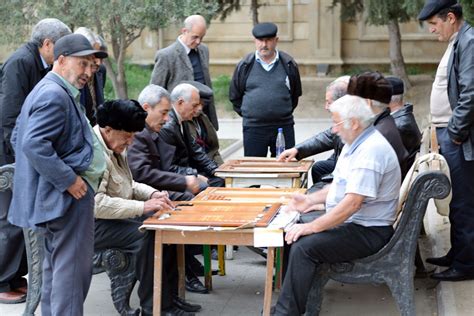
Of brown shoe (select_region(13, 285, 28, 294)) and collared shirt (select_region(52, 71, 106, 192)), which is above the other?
collared shirt (select_region(52, 71, 106, 192))

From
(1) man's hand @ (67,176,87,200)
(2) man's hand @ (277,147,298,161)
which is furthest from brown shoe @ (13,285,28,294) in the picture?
(2) man's hand @ (277,147,298,161)

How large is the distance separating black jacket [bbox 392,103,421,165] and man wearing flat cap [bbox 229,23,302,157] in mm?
2178

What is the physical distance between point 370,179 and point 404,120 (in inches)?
58.8

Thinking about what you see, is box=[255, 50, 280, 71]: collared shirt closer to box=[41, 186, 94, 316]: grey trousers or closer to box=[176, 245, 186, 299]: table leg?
box=[176, 245, 186, 299]: table leg

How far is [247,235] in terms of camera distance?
4934 millimetres

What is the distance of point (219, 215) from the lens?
5.19 metres

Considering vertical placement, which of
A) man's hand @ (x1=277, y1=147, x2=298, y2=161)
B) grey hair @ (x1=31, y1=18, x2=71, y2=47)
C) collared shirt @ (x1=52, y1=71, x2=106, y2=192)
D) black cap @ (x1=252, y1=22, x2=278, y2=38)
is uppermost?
grey hair @ (x1=31, y1=18, x2=71, y2=47)

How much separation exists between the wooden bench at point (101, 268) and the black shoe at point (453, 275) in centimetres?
218

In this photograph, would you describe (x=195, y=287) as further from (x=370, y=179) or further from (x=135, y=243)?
(x=370, y=179)

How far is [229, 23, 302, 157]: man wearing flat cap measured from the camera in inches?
326

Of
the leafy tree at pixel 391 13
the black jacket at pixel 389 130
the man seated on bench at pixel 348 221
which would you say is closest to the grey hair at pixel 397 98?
the black jacket at pixel 389 130

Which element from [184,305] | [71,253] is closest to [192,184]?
[184,305]

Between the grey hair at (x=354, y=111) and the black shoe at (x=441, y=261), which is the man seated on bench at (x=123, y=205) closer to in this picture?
the grey hair at (x=354, y=111)

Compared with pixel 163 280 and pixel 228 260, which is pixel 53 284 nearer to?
pixel 163 280
